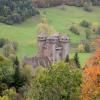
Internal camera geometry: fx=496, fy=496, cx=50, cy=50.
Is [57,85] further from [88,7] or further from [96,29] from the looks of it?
[88,7]

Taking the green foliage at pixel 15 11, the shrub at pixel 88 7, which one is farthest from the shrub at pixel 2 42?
the shrub at pixel 88 7

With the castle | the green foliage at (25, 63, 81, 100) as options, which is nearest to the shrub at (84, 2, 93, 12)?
the castle

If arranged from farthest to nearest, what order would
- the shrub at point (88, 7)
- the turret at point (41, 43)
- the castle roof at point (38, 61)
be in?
the shrub at point (88, 7) → the turret at point (41, 43) → the castle roof at point (38, 61)

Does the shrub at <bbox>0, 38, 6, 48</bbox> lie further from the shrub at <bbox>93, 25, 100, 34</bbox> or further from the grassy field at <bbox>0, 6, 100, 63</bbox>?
the shrub at <bbox>93, 25, 100, 34</bbox>

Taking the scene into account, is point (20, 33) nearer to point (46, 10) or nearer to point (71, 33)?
point (71, 33)

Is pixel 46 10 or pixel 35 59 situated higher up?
pixel 35 59

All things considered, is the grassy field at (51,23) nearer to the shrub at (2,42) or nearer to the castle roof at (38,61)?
the shrub at (2,42)

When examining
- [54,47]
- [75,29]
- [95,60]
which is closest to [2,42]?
[75,29]

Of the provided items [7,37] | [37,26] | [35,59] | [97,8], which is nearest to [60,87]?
[35,59]
